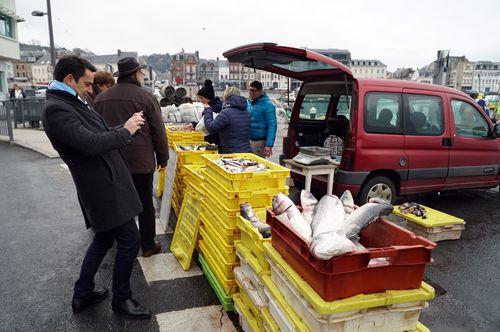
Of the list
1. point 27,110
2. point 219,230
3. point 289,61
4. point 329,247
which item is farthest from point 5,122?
point 329,247

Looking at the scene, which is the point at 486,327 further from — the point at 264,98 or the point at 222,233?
the point at 264,98

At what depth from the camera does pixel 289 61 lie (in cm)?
513

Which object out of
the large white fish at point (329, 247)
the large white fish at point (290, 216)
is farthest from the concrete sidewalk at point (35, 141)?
the large white fish at point (329, 247)

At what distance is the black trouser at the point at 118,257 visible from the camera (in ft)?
9.61

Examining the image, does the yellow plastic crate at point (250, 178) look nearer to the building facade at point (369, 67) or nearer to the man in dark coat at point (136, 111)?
the man in dark coat at point (136, 111)

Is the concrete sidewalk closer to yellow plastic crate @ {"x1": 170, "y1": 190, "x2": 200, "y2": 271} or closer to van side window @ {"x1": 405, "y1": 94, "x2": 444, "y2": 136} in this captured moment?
yellow plastic crate @ {"x1": 170, "y1": 190, "x2": 200, "y2": 271}

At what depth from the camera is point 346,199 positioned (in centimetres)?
260

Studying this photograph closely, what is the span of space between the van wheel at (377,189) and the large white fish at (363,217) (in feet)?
10.6

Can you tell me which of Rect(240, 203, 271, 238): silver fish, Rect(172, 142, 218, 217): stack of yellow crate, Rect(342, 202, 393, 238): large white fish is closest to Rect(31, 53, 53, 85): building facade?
Rect(172, 142, 218, 217): stack of yellow crate

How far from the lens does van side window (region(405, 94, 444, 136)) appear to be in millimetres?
5445

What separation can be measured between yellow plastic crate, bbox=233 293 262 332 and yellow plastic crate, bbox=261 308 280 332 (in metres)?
0.14

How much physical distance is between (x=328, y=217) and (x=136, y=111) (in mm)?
2445

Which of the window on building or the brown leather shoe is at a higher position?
the window on building

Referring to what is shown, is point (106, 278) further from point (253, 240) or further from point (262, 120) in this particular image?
point (262, 120)
